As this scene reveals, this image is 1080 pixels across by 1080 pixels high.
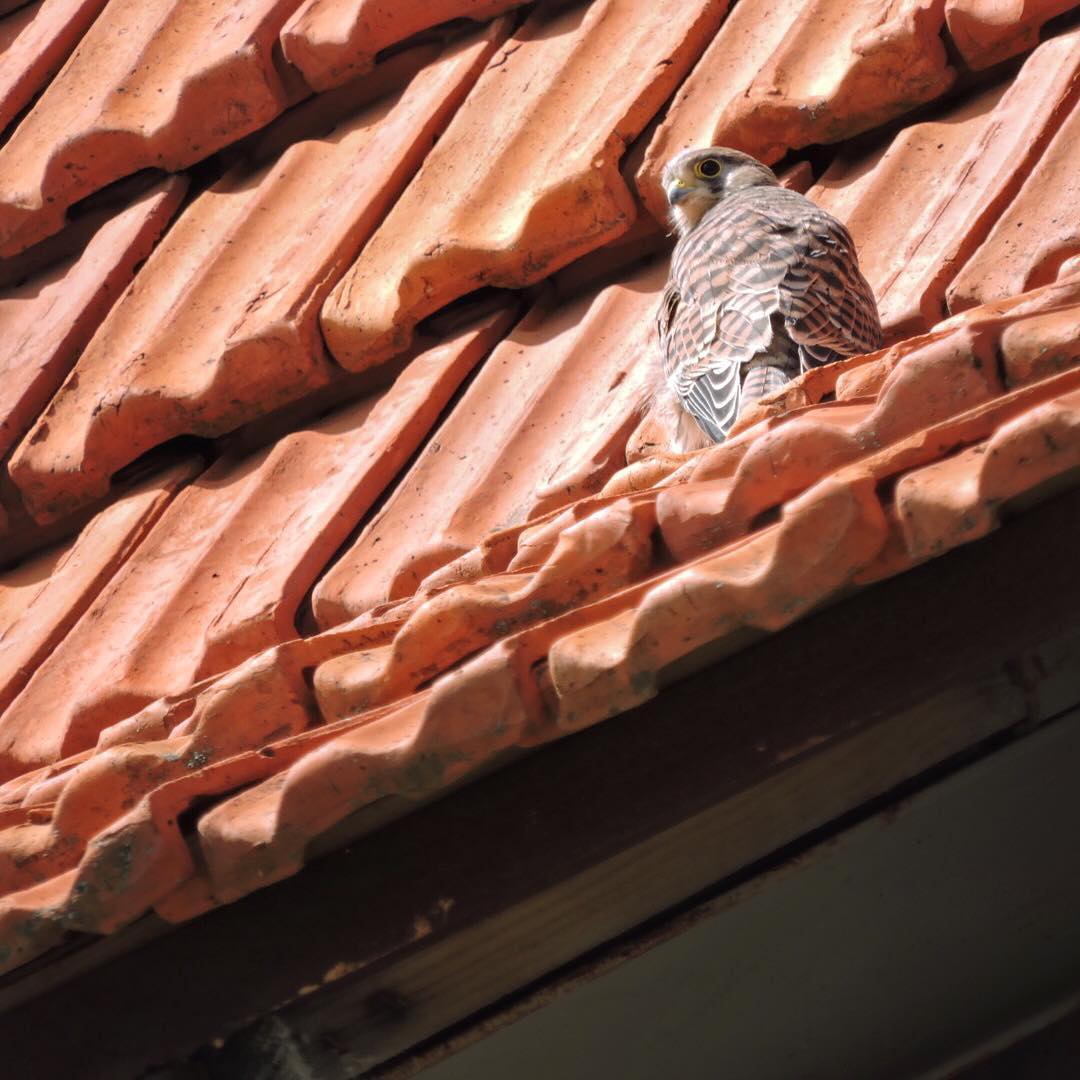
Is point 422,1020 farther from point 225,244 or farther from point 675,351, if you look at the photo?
point 225,244

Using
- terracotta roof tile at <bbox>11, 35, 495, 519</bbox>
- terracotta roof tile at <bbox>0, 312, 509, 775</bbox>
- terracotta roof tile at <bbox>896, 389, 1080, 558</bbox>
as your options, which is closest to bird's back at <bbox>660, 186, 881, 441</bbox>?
terracotta roof tile at <bbox>0, 312, 509, 775</bbox>

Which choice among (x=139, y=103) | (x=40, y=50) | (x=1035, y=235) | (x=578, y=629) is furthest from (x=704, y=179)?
(x=578, y=629)

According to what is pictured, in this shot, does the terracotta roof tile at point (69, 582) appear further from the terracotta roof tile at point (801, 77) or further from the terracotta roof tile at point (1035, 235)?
the terracotta roof tile at point (1035, 235)

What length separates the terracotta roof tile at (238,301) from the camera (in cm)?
334

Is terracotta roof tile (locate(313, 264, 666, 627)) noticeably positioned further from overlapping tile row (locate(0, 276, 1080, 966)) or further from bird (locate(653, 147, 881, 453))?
overlapping tile row (locate(0, 276, 1080, 966))

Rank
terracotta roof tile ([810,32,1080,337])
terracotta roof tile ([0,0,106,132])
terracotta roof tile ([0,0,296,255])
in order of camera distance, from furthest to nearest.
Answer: terracotta roof tile ([0,0,106,132]) < terracotta roof tile ([0,0,296,255]) < terracotta roof tile ([810,32,1080,337])

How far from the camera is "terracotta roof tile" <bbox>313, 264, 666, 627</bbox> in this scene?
2787mm

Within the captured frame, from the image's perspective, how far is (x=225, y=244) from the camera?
3678 mm

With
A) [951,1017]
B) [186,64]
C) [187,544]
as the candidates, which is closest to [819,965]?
[951,1017]

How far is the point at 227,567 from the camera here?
310cm

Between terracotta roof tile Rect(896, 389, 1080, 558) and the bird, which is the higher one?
terracotta roof tile Rect(896, 389, 1080, 558)

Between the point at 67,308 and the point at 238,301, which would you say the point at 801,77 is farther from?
the point at 67,308

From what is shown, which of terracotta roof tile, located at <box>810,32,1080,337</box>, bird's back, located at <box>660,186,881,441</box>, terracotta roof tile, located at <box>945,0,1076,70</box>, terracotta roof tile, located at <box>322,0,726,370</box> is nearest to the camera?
terracotta roof tile, located at <box>810,32,1080,337</box>

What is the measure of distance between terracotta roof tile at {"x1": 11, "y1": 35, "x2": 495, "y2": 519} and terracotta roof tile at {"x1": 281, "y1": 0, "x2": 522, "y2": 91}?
0.21 ft
